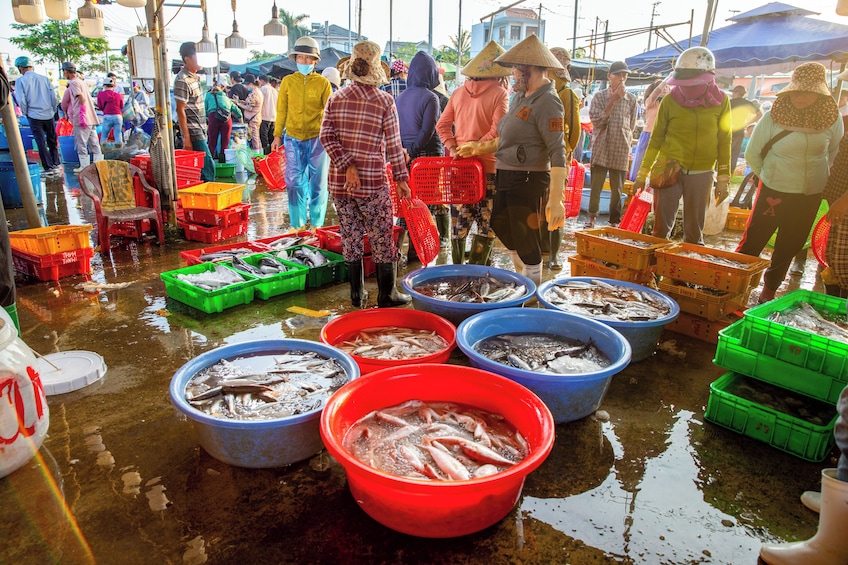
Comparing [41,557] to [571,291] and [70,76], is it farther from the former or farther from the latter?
[70,76]

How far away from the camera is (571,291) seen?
15.1 ft

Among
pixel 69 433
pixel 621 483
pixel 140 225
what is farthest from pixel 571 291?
pixel 140 225

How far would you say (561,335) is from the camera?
3.88 m

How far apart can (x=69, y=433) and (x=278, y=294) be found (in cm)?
247

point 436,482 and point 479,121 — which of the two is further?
point 479,121

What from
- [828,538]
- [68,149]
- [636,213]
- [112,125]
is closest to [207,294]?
[828,538]

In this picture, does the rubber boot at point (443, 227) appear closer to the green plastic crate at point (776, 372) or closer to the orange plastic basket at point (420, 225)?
the orange plastic basket at point (420, 225)

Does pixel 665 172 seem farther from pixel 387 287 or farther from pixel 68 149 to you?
pixel 68 149

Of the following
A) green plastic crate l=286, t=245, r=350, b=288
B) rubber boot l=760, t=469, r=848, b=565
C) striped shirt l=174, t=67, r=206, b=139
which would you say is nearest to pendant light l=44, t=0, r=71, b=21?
striped shirt l=174, t=67, r=206, b=139

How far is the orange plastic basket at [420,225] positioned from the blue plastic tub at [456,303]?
1.53 ft

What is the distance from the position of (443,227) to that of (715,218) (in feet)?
14.0

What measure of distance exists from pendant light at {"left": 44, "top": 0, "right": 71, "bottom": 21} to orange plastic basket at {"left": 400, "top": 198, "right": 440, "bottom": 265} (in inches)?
306

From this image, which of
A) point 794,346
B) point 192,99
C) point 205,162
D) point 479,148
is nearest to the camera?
point 794,346

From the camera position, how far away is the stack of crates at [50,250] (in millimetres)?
5230
